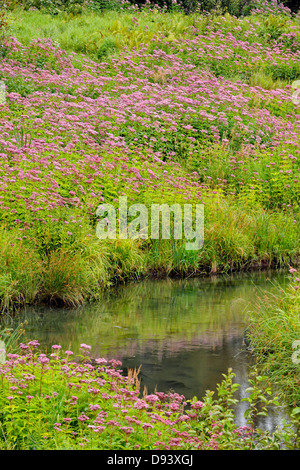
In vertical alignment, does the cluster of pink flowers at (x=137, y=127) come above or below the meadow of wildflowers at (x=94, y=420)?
below

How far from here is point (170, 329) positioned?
8953 mm

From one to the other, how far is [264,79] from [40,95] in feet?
22.4

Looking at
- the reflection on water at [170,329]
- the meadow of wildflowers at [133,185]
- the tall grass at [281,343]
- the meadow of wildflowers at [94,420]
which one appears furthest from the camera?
the reflection on water at [170,329]

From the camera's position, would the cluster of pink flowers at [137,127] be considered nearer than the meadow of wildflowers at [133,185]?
No

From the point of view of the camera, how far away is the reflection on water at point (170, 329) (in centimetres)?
729

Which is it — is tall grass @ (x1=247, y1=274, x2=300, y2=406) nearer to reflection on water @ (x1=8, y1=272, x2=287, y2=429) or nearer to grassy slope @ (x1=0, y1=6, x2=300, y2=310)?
reflection on water @ (x1=8, y1=272, x2=287, y2=429)

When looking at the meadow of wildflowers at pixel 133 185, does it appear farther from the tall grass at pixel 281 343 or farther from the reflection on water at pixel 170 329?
the reflection on water at pixel 170 329

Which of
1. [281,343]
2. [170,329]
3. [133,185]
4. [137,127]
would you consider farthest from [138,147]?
[281,343]

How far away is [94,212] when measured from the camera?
11.3 meters

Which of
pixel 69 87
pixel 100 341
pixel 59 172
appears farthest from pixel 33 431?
pixel 69 87

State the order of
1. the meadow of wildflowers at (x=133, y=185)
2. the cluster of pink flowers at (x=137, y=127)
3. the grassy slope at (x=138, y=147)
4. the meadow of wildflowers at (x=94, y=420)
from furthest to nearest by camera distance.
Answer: the cluster of pink flowers at (x=137, y=127) → the grassy slope at (x=138, y=147) → the meadow of wildflowers at (x=133, y=185) → the meadow of wildflowers at (x=94, y=420)

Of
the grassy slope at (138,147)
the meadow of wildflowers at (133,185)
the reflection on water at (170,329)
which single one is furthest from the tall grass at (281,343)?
the grassy slope at (138,147)

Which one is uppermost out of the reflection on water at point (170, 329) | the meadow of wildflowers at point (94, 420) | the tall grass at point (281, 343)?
the meadow of wildflowers at point (94, 420)

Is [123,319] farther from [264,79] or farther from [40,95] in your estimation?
[264,79]
